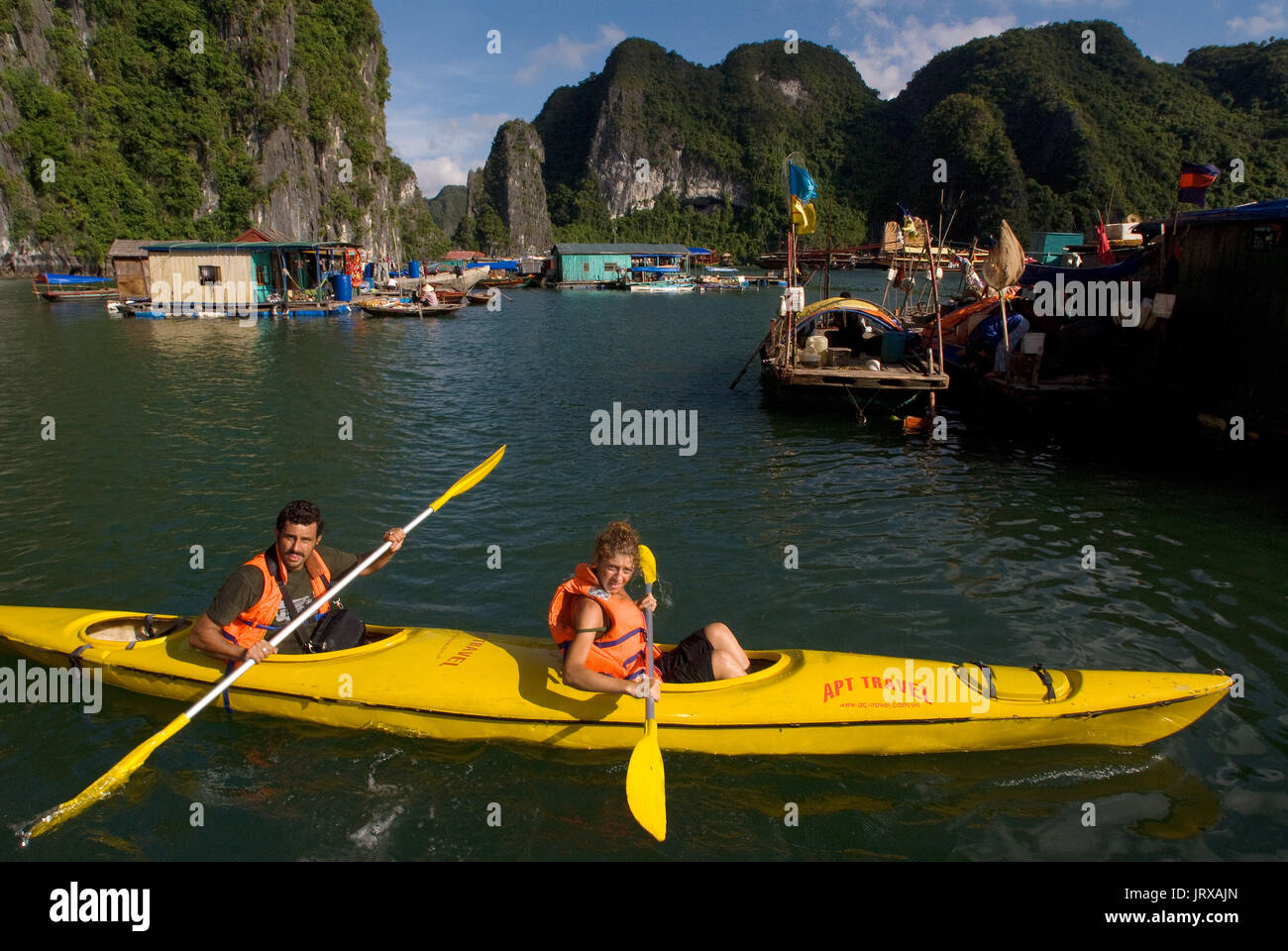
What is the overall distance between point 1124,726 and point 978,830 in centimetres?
135

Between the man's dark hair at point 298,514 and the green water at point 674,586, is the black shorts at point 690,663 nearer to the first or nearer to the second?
the green water at point 674,586

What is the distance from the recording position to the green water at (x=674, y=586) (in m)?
5.16

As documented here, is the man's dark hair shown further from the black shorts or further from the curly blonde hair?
the black shorts

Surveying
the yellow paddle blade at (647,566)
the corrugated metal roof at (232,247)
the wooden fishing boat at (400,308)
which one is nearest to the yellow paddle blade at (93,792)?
the yellow paddle blade at (647,566)

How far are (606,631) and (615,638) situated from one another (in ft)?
0.26

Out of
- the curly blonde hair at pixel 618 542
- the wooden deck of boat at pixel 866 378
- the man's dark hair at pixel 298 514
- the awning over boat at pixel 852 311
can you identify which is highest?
the awning over boat at pixel 852 311

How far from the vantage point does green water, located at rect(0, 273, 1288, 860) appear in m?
5.16

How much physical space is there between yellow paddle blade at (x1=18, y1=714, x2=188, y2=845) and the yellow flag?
14.0 metres

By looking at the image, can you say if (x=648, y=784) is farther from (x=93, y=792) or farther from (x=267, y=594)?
(x=93, y=792)

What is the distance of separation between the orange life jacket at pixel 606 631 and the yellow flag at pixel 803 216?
1220 cm

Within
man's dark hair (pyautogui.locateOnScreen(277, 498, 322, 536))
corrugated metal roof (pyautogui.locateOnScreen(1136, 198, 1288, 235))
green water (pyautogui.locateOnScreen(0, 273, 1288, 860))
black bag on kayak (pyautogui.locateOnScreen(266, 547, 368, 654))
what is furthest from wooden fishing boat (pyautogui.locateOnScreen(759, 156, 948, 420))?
man's dark hair (pyautogui.locateOnScreen(277, 498, 322, 536))

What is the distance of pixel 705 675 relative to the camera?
223 inches

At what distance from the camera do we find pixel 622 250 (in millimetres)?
77812
